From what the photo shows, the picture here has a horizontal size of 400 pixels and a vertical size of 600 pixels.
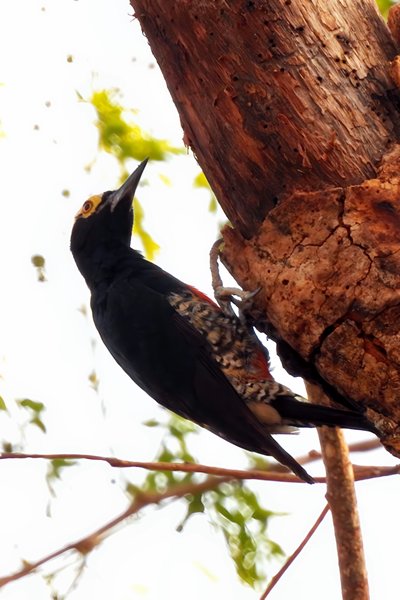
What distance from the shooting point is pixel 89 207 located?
4.86 metres

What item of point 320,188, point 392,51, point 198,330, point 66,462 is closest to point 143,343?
point 198,330

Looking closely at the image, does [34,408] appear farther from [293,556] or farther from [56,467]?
[293,556]

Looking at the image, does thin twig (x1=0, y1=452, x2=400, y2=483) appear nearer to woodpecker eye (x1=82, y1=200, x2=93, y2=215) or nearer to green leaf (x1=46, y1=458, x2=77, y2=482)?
green leaf (x1=46, y1=458, x2=77, y2=482)

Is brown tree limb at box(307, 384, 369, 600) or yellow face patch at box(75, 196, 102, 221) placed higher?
yellow face patch at box(75, 196, 102, 221)

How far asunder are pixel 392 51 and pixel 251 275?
3.11ft

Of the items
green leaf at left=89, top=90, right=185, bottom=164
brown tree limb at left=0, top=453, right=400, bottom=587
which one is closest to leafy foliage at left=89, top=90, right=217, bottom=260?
green leaf at left=89, top=90, right=185, bottom=164

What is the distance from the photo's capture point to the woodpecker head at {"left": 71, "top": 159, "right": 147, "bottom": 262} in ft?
15.4

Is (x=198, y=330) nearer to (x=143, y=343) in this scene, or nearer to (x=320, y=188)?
(x=143, y=343)

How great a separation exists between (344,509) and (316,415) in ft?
1.23

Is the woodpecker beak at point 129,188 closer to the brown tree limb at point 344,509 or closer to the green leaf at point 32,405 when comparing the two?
the green leaf at point 32,405

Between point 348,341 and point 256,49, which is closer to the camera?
point 348,341

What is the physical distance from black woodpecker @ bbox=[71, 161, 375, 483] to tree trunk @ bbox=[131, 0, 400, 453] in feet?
1.86

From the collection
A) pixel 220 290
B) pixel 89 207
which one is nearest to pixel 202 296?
pixel 220 290

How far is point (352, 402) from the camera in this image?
9.40ft
